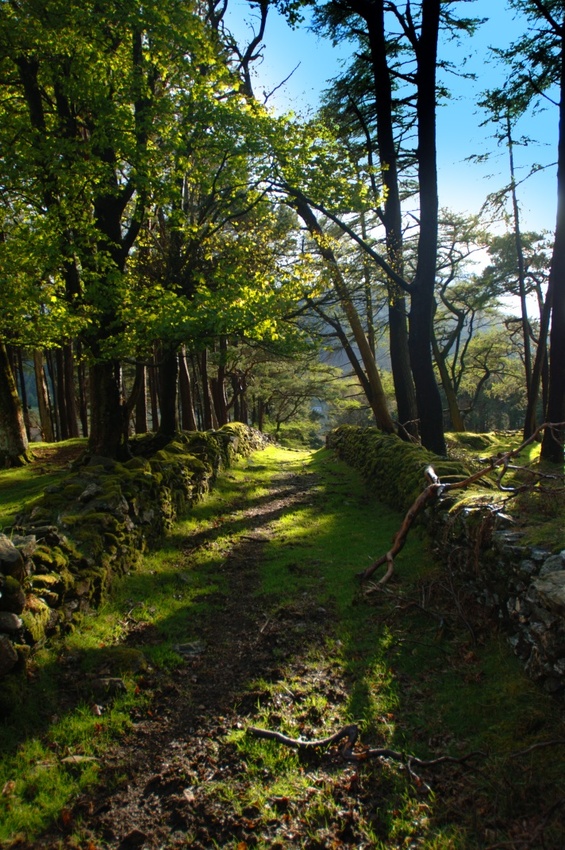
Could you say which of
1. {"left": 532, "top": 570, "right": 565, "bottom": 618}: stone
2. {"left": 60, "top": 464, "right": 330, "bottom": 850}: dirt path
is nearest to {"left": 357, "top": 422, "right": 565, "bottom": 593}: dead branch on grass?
{"left": 60, "top": 464, "right": 330, "bottom": 850}: dirt path

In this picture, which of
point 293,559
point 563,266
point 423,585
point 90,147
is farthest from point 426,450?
point 90,147

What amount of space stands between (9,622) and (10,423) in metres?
9.74

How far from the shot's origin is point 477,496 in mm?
5887

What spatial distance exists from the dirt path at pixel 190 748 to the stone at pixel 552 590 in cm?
240

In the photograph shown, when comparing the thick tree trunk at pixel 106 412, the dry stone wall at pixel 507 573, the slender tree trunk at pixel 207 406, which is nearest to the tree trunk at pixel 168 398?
the thick tree trunk at pixel 106 412

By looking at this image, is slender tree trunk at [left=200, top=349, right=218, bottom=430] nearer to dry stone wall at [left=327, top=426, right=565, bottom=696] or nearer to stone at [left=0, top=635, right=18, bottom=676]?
dry stone wall at [left=327, top=426, right=565, bottom=696]

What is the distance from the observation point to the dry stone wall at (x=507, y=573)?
139 inches

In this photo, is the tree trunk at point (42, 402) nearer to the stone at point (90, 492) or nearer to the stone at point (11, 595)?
the stone at point (90, 492)

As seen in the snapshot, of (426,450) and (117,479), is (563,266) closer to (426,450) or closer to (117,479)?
(426,450)

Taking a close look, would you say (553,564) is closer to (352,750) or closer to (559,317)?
(352,750)

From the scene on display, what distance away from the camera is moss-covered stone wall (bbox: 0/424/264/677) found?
4.05 m

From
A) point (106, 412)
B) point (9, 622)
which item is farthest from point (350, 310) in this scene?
point (9, 622)

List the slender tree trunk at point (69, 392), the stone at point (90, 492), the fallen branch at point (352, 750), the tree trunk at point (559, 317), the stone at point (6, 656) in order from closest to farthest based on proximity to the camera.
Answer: the fallen branch at point (352, 750)
the stone at point (6, 656)
the stone at point (90, 492)
the tree trunk at point (559, 317)
the slender tree trunk at point (69, 392)

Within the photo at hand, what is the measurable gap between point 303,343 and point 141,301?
377cm
